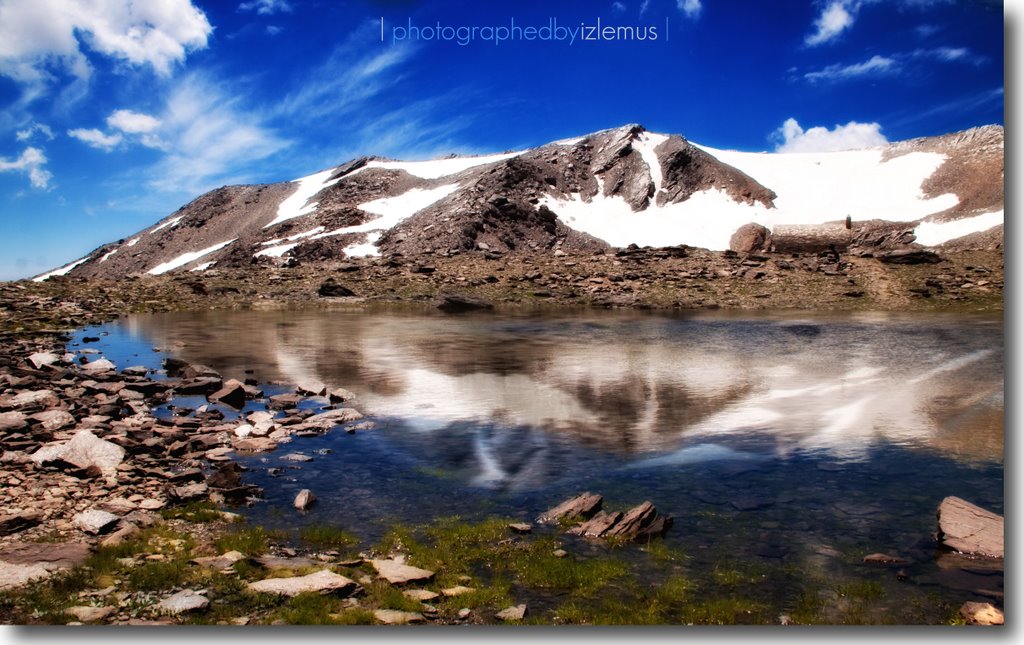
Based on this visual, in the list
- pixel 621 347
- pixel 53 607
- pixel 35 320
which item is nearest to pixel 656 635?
pixel 53 607

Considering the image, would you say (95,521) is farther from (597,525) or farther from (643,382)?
(643,382)

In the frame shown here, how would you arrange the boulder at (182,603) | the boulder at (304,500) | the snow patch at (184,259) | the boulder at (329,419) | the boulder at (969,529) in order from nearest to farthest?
1. the boulder at (182,603)
2. the boulder at (969,529)
3. the boulder at (304,500)
4. the boulder at (329,419)
5. the snow patch at (184,259)

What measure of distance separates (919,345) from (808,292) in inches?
1198

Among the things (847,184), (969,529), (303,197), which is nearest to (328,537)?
(969,529)

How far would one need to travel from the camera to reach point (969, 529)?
1007 centimetres

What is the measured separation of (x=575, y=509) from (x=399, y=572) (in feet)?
12.6

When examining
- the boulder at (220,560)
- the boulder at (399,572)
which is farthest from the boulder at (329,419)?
the boulder at (399,572)

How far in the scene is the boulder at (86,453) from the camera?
13.0 metres

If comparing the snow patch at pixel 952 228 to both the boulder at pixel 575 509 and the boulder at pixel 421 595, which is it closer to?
the boulder at pixel 575 509

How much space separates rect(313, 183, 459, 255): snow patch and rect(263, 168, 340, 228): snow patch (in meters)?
15.8

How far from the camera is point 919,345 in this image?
3259 cm

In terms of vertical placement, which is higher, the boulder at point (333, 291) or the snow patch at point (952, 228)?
the snow patch at point (952, 228)

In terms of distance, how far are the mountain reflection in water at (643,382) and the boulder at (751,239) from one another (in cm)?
4240

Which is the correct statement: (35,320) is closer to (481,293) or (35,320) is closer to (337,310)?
(337,310)
